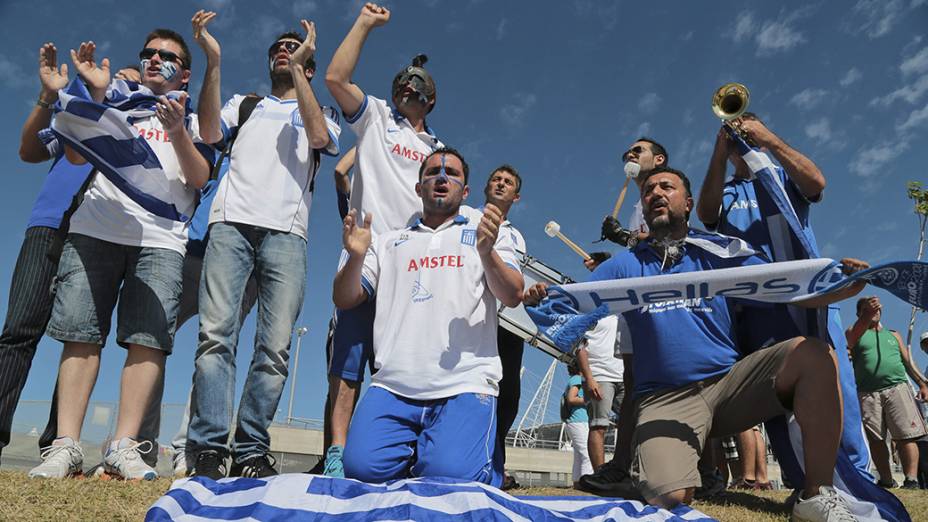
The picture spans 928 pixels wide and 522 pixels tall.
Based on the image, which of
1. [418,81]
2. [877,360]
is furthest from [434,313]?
[877,360]

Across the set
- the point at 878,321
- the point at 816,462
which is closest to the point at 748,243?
the point at 816,462

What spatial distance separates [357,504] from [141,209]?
2.67m

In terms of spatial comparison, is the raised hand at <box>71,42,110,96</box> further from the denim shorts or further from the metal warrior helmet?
the metal warrior helmet

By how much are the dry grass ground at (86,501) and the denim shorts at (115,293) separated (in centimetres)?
90

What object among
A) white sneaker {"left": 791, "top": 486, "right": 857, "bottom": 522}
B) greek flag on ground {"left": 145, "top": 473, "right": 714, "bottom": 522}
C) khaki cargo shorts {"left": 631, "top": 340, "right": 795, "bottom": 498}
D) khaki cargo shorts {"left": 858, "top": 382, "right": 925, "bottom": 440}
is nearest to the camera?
greek flag on ground {"left": 145, "top": 473, "right": 714, "bottom": 522}

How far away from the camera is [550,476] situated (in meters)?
32.4

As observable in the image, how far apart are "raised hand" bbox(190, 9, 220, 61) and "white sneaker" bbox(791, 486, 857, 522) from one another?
469 cm

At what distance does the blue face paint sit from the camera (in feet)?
14.9

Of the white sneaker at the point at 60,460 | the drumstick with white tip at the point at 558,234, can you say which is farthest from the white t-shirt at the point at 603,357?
the white sneaker at the point at 60,460

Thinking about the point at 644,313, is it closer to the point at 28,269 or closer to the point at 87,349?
the point at 87,349

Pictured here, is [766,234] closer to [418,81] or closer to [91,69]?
[418,81]

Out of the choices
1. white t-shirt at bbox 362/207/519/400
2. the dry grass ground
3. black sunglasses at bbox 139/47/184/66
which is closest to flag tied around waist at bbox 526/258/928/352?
white t-shirt at bbox 362/207/519/400

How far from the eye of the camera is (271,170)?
4617mm

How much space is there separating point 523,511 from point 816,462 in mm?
1771
